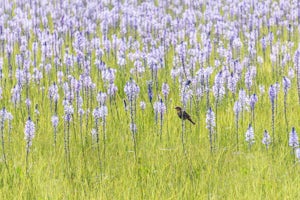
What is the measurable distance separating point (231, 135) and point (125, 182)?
1.24 metres

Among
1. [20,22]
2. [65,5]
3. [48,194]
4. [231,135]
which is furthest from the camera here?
[65,5]

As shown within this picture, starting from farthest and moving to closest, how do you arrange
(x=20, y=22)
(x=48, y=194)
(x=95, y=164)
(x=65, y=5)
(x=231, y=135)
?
(x=65, y=5) < (x=20, y=22) < (x=231, y=135) < (x=95, y=164) < (x=48, y=194)

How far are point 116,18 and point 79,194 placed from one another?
5870 millimetres

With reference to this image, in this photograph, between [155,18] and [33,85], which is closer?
[33,85]

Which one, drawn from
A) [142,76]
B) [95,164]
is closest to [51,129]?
[95,164]

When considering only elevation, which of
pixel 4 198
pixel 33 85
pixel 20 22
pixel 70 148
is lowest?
pixel 4 198

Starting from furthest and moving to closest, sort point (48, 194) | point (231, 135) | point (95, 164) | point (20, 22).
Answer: point (20, 22)
point (231, 135)
point (95, 164)
point (48, 194)

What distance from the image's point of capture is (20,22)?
9945mm

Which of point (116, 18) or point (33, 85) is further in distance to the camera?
point (116, 18)

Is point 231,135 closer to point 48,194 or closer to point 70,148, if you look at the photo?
point 70,148

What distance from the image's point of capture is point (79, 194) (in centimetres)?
452

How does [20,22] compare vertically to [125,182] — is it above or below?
above

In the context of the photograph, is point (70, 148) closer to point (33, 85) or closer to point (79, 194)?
point (79, 194)

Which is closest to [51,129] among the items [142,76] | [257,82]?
[142,76]
